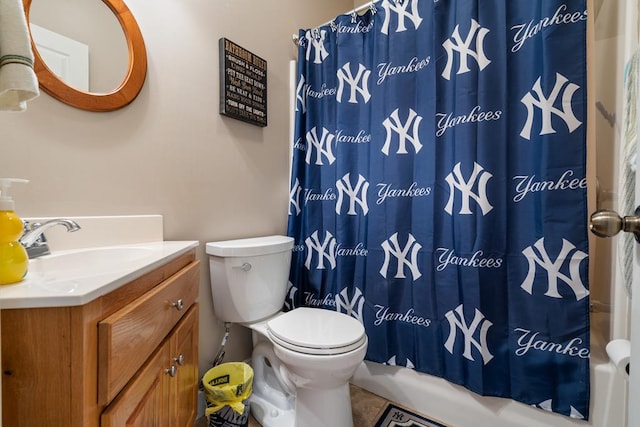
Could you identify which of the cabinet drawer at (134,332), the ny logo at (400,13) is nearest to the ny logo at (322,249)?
the cabinet drawer at (134,332)

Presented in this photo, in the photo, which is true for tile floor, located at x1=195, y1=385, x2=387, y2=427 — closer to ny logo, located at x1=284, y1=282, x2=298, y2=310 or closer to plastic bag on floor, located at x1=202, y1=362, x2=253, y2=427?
plastic bag on floor, located at x1=202, y1=362, x2=253, y2=427

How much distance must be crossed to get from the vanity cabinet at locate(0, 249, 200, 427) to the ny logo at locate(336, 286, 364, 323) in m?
0.93

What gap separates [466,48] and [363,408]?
1.64 meters

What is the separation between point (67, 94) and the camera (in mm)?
865

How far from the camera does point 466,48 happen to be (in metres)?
1.16

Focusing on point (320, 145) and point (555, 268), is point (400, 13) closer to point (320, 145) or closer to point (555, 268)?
point (320, 145)

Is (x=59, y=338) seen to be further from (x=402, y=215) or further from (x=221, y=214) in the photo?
(x=402, y=215)

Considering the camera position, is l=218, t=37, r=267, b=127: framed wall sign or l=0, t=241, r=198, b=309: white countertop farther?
l=218, t=37, r=267, b=127: framed wall sign

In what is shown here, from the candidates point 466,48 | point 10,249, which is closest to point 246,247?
point 10,249

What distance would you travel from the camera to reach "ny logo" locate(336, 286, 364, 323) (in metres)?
1.42

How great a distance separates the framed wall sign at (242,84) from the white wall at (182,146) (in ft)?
0.14

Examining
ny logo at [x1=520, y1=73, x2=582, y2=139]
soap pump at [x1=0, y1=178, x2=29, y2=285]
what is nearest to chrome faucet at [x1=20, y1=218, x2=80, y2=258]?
soap pump at [x1=0, y1=178, x2=29, y2=285]

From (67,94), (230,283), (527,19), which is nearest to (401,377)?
(230,283)

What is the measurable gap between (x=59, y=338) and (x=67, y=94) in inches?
31.9
